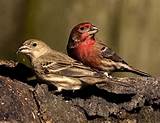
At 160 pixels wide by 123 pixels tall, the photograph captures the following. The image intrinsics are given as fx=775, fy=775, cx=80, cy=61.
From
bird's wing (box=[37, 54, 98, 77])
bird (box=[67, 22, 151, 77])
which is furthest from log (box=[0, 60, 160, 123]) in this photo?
bird (box=[67, 22, 151, 77])

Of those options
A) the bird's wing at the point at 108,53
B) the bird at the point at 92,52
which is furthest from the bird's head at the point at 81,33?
the bird's wing at the point at 108,53

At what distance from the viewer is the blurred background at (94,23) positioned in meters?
11.4

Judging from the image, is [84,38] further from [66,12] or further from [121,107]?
[121,107]

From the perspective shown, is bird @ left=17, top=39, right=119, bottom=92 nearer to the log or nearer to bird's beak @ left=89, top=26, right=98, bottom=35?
the log

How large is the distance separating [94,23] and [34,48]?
1.78 metres

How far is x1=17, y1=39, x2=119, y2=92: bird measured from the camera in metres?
9.62

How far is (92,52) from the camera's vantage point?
468 inches

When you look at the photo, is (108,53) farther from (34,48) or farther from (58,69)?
(58,69)

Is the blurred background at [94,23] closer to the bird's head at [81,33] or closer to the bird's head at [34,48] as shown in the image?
the bird's head at [81,33]

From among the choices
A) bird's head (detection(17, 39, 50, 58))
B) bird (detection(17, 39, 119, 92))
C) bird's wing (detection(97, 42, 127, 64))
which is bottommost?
bird's wing (detection(97, 42, 127, 64))

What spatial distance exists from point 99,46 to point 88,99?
10.6 ft

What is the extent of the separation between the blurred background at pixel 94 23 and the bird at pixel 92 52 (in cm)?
17

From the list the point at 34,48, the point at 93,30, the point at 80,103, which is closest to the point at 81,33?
the point at 93,30

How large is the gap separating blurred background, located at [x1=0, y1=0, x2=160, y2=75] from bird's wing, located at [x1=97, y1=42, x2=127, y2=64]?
12 centimetres
